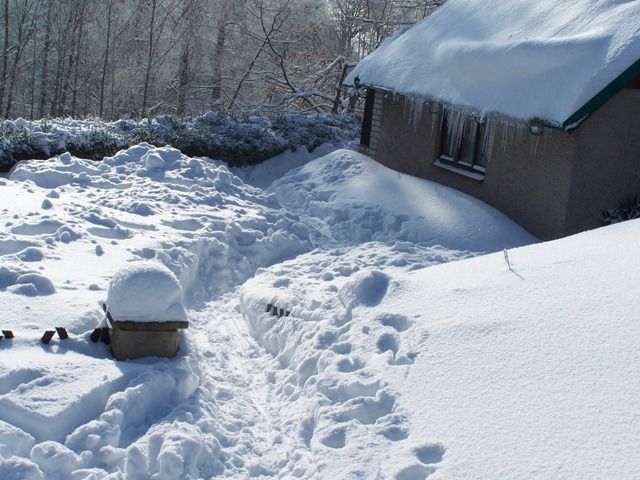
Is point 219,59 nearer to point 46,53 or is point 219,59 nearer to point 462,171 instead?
point 46,53

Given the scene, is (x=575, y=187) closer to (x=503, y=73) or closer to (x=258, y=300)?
(x=503, y=73)

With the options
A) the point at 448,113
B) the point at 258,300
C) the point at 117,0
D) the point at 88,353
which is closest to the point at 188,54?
the point at 117,0

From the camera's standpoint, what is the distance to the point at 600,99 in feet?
30.8

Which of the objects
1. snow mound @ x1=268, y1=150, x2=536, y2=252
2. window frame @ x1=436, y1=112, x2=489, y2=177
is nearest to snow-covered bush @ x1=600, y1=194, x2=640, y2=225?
snow mound @ x1=268, y1=150, x2=536, y2=252

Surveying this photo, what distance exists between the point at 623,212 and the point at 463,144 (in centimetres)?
308

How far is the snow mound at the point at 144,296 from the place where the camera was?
558cm

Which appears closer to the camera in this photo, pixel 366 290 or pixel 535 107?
pixel 366 290

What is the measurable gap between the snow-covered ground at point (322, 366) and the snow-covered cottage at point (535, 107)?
2.50m

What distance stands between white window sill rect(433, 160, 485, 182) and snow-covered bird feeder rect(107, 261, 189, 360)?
7.26 meters

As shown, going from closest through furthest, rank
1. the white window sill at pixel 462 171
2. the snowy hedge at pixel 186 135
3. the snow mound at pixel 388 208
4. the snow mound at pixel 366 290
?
the snow mound at pixel 366 290 → the snow mound at pixel 388 208 → the white window sill at pixel 462 171 → the snowy hedge at pixel 186 135

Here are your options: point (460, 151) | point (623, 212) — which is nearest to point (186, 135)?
point (460, 151)

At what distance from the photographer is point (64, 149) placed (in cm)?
1290

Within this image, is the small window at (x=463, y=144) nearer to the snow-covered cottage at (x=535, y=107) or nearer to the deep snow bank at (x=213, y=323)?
the snow-covered cottage at (x=535, y=107)

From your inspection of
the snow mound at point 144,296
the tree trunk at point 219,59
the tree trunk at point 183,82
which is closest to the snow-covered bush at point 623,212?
the snow mound at point 144,296
